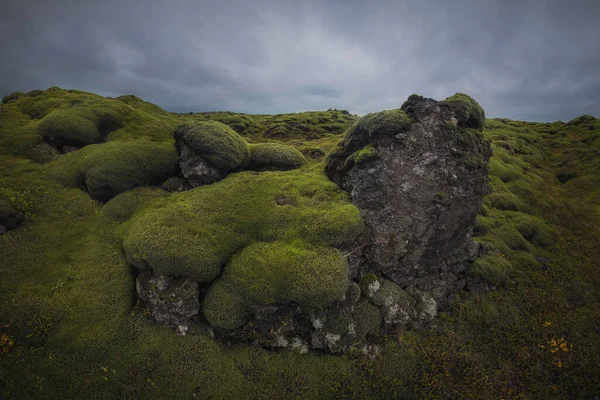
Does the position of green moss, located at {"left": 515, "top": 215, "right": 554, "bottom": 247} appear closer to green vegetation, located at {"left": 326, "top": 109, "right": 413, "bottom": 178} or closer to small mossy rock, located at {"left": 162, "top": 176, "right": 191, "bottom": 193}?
green vegetation, located at {"left": 326, "top": 109, "right": 413, "bottom": 178}

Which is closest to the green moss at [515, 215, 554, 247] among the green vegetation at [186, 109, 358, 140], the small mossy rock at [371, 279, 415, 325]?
the small mossy rock at [371, 279, 415, 325]

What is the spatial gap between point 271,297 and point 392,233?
263 inches

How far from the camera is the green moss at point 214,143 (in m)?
16.5

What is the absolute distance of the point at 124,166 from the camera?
→ 1584cm

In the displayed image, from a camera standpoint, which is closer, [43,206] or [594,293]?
[43,206]

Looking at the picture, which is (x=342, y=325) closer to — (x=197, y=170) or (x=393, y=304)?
(x=393, y=304)

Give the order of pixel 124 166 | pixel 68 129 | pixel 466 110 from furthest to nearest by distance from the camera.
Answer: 1. pixel 68 129
2. pixel 124 166
3. pixel 466 110

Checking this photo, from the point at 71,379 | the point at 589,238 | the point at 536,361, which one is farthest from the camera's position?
the point at 589,238

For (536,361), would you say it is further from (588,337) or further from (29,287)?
(29,287)

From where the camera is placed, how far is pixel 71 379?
9039 mm

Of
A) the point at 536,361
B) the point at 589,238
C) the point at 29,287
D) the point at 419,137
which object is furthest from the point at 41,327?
the point at 589,238

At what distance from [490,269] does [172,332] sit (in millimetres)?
17476

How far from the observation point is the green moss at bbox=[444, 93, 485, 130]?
1528cm

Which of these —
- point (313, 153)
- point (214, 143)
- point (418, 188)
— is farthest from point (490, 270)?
point (214, 143)
